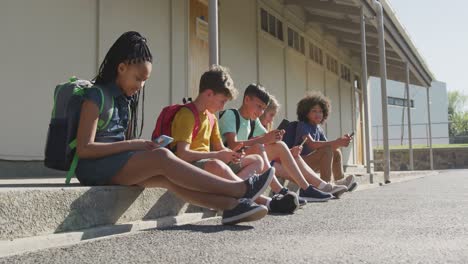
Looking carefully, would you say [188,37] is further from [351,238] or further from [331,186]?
[351,238]

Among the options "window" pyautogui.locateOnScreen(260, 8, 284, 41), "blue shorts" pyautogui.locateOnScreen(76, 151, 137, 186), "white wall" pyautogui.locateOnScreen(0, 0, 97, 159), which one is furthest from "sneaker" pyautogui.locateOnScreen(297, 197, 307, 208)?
"window" pyautogui.locateOnScreen(260, 8, 284, 41)

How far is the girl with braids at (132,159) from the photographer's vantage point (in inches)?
119

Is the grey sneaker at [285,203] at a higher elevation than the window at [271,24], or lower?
lower

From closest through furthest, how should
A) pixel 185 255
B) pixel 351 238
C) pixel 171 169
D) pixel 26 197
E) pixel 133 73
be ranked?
1. pixel 185 255
2. pixel 26 197
3. pixel 351 238
4. pixel 171 169
5. pixel 133 73

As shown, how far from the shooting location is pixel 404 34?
39.3 feet

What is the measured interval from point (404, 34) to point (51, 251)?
35.9 ft

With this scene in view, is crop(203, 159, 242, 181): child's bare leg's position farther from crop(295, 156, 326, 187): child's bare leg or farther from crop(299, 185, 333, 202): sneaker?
crop(295, 156, 326, 187): child's bare leg

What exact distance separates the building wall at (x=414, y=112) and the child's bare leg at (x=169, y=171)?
3618cm

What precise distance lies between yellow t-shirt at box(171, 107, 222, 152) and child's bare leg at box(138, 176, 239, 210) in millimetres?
387

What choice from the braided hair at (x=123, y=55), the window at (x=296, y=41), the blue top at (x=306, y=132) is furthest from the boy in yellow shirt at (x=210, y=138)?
the window at (x=296, y=41)

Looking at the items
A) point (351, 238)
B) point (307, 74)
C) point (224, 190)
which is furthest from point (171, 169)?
point (307, 74)

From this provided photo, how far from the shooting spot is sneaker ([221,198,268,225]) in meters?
3.10

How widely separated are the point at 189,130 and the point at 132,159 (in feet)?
1.80

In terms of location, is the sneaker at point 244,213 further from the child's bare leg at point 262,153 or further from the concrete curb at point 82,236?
the child's bare leg at point 262,153
